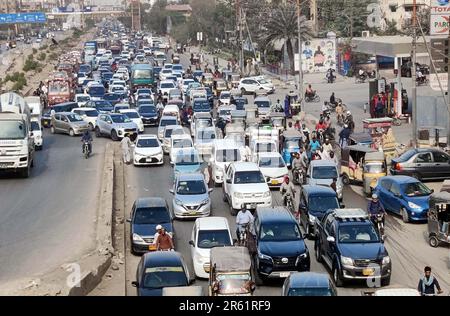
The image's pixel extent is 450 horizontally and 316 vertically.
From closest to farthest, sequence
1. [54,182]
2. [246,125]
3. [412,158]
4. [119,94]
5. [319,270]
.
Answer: [319,270] → [412,158] → [54,182] → [246,125] → [119,94]

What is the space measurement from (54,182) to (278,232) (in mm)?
16863

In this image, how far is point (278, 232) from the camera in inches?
840

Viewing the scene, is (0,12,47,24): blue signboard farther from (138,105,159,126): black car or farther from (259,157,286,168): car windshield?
(259,157,286,168): car windshield

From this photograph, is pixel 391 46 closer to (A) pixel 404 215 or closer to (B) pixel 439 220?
(A) pixel 404 215

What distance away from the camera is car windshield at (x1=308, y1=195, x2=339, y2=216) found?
25.1 meters

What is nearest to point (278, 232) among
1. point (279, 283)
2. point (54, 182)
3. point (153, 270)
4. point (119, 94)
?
point (279, 283)

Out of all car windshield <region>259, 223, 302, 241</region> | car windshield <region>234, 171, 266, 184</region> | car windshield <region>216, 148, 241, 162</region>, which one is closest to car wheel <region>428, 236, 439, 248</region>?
car windshield <region>259, 223, 302, 241</region>

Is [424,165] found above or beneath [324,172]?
beneath

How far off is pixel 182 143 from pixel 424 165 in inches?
422

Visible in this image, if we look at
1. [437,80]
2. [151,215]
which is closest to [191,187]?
[151,215]

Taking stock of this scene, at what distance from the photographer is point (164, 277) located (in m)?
18.2

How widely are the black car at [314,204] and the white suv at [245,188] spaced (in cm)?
219
